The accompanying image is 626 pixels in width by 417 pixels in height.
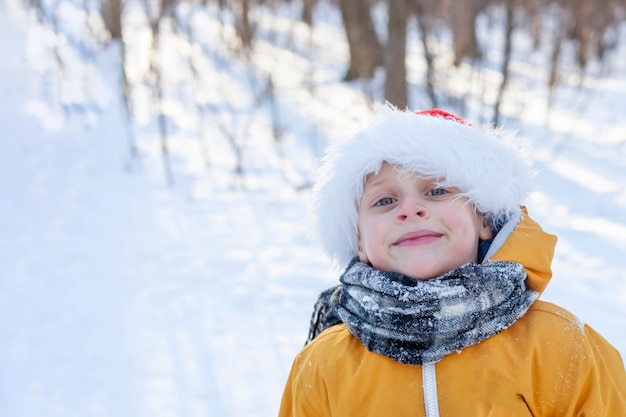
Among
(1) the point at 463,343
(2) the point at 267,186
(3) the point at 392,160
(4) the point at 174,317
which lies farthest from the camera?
(2) the point at 267,186

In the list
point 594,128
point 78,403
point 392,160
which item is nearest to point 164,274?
point 78,403

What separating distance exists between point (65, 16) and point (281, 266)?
9.70 meters

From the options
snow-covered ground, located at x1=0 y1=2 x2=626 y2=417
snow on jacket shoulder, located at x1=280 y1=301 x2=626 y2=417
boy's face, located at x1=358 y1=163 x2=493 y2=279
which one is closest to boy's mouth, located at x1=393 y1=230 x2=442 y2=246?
boy's face, located at x1=358 y1=163 x2=493 y2=279

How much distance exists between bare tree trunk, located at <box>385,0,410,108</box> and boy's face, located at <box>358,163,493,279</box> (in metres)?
4.42

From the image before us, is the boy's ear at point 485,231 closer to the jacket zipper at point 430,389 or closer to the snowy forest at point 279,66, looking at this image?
the jacket zipper at point 430,389

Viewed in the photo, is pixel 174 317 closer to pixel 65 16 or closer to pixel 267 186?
pixel 267 186

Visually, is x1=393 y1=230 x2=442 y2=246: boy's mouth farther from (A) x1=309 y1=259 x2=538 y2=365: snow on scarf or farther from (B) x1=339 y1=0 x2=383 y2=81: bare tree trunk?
(B) x1=339 y1=0 x2=383 y2=81: bare tree trunk

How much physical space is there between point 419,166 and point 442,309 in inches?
14.4

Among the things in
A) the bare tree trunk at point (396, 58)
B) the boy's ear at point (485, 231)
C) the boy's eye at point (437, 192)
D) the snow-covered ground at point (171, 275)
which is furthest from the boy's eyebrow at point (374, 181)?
the bare tree trunk at point (396, 58)

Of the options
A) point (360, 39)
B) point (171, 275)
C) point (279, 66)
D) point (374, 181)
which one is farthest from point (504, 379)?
point (279, 66)

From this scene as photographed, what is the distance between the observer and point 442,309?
1280mm

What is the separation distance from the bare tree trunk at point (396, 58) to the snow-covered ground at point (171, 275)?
1.43 meters

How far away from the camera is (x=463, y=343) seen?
128 centimetres

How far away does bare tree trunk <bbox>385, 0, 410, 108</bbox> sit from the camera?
19.0 ft
